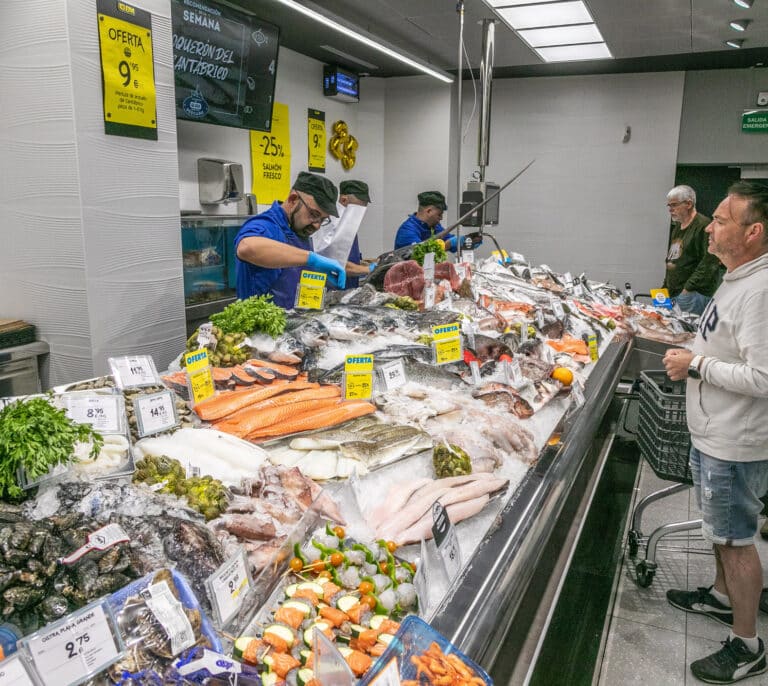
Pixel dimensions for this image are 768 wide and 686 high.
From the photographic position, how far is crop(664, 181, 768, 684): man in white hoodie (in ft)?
8.70

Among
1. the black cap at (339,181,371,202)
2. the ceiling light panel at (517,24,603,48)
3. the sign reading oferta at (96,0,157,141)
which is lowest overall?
the black cap at (339,181,371,202)

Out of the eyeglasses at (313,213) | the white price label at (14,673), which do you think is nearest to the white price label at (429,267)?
the eyeglasses at (313,213)

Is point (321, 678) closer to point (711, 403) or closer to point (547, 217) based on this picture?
point (711, 403)

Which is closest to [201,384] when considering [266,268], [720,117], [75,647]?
[75,647]

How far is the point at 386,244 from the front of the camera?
1044 centimetres

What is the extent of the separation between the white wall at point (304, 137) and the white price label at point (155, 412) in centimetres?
485

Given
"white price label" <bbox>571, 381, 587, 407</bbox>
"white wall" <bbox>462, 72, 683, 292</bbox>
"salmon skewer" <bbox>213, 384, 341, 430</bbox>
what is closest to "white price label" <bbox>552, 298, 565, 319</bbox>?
"white price label" <bbox>571, 381, 587, 407</bbox>

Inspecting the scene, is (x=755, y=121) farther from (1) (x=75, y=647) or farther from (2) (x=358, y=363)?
(1) (x=75, y=647)

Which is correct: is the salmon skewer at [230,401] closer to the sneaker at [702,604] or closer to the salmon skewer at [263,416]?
the salmon skewer at [263,416]

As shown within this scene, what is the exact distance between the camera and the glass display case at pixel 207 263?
551 centimetres

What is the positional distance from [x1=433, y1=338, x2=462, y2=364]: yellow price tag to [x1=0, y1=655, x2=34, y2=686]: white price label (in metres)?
2.28

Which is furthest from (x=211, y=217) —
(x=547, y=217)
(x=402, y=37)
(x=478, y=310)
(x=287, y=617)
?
(x=547, y=217)

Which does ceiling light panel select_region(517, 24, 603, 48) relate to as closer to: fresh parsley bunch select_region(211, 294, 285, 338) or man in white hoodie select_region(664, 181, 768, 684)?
man in white hoodie select_region(664, 181, 768, 684)

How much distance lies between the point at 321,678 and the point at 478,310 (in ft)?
11.1
